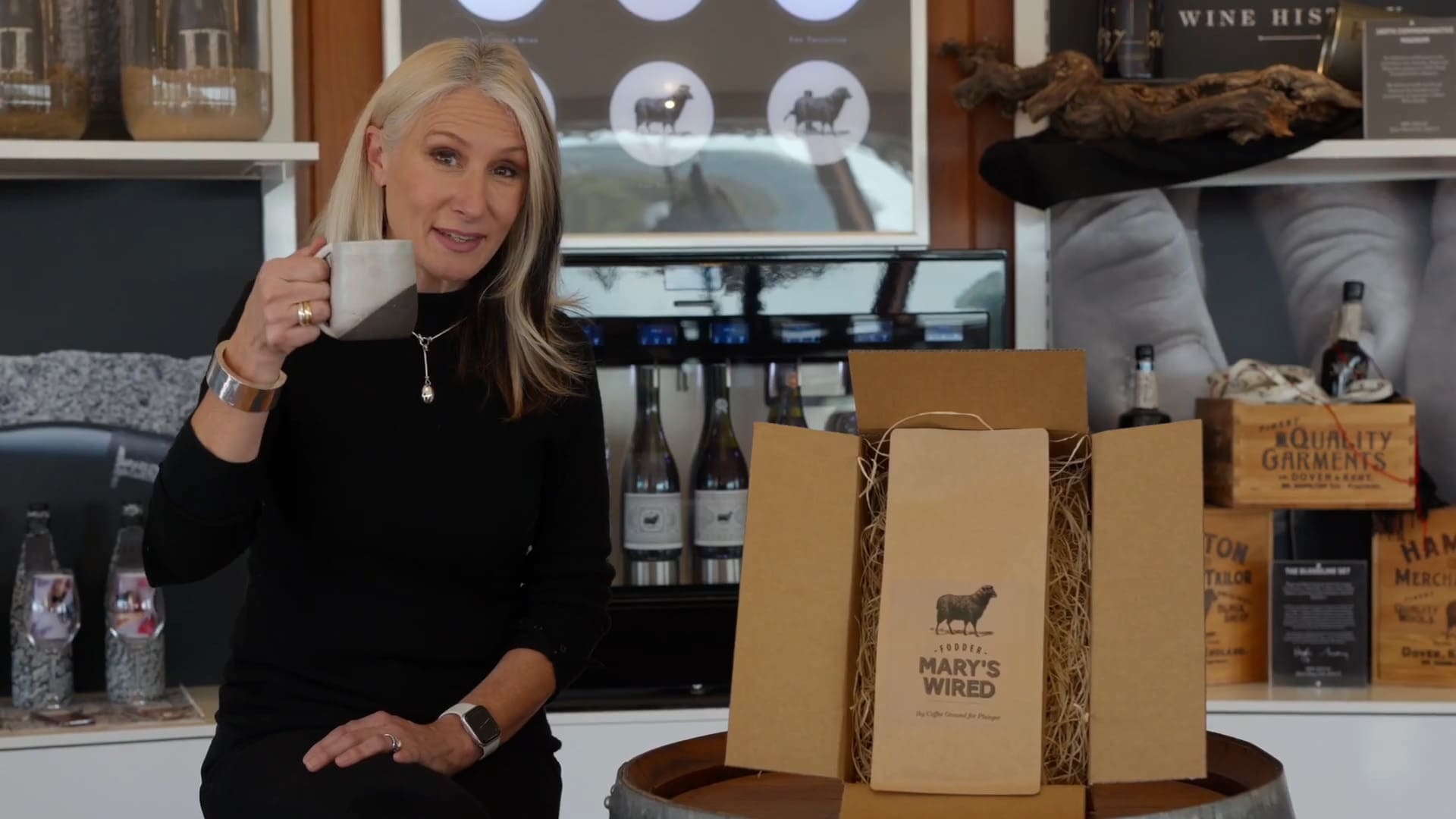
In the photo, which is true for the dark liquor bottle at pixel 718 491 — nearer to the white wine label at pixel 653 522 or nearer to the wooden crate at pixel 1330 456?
the white wine label at pixel 653 522

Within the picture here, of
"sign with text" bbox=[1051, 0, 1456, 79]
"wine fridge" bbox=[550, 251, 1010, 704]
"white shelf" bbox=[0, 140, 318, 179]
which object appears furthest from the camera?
"sign with text" bbox=[1051, 0, 1456, 79]

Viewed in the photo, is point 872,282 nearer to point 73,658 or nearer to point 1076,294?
point 1076,294

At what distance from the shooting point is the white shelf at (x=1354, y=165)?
238 cm

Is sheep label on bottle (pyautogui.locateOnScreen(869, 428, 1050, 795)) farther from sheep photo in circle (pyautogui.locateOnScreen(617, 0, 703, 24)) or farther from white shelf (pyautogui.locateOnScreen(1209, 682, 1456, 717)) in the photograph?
sheep photo in circle (pyautogui.locateOnScreen(617, 0, 703, 24))

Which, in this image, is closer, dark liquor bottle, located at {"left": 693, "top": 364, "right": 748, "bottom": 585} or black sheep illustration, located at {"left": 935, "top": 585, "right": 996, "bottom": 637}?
black sheep illustration, located at {"left": 935, "top": 585, "right": 996, "bottom": 637}

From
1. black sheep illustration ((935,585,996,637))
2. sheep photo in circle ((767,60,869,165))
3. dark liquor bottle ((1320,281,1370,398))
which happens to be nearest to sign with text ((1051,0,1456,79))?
dark liquor bottle ((1320,281,1370,398))

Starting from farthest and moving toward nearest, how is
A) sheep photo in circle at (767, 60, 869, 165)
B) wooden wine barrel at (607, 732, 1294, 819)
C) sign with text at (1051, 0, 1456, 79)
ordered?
sign with text at (1051, 0, 1456, 79), sheep photo in circle at (767, 60, 869, 165), wooden wine barrel at (607, 732, 1294, 819)

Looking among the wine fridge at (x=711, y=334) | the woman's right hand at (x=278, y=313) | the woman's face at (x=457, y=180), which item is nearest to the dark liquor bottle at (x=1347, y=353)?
the wine fridge at (x=711, y=334)

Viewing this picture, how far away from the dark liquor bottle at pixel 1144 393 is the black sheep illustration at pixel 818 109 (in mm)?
613

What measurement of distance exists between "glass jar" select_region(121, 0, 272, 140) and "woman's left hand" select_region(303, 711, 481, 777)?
1.15 metres

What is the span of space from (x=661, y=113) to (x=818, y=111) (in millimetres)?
253

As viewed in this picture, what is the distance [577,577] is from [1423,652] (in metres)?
1.54

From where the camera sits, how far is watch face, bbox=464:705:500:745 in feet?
4.57

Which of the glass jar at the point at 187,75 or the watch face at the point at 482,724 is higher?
the glass jar at the point at 187,75
